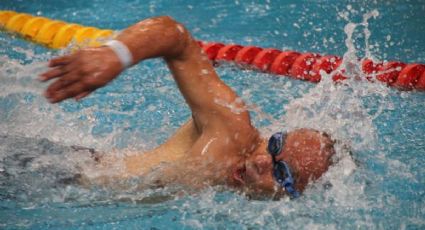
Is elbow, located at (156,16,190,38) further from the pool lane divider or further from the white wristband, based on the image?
the pool lane divider

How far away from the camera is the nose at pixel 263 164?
2510 mm

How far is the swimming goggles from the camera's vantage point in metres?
2.50

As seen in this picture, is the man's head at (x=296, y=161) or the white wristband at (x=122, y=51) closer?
the white wristband at (x=122, y=51)

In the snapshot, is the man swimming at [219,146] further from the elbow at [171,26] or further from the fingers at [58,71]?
the fingers at [58,71]

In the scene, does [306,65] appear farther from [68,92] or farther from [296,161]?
[68,92]

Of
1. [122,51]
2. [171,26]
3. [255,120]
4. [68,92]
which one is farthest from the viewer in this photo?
[255,120]

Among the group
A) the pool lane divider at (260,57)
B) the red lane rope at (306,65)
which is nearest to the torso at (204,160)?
the pool lane divider at (260,57)

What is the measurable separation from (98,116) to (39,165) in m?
1.06

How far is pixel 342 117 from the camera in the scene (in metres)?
3.33

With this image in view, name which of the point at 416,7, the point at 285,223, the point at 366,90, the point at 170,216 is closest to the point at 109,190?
the point at 170,216

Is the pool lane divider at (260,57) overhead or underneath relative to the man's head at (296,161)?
underneath

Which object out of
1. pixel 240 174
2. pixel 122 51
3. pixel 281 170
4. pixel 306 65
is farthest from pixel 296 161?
pixel 306 65

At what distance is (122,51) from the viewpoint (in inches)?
84.5

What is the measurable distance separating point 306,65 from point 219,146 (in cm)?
190
